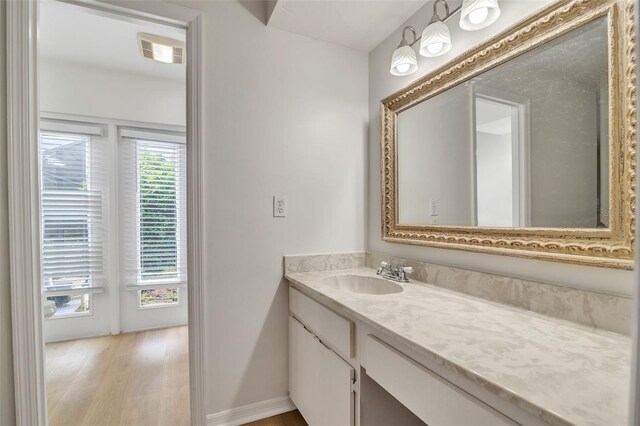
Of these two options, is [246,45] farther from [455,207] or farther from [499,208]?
[499,208]

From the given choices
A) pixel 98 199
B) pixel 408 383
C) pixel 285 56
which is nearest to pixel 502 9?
pixel 285 56

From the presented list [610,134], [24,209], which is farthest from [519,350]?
[24,209]

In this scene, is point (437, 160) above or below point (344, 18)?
below

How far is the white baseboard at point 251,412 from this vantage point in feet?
4.93

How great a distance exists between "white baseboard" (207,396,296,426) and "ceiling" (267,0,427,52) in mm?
2146

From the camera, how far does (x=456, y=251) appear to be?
4.31 feet

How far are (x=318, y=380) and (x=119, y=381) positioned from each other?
1602 mm

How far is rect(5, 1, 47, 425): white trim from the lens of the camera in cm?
120

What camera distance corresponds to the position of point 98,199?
271 cm

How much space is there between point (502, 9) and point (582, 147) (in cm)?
63

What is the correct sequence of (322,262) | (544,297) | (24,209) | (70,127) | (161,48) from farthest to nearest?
1. (70,127)
2. (161,48)
3. (322,262)
4. (24,209)
5. (544,297)

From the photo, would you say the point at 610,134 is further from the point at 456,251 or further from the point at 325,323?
the point at 325,323

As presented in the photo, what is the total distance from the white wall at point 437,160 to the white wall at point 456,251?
0.54 ft

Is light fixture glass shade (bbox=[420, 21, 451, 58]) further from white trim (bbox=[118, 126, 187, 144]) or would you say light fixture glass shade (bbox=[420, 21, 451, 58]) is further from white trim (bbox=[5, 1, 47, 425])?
white trim (bbox=[118, 126, 187, 144])
